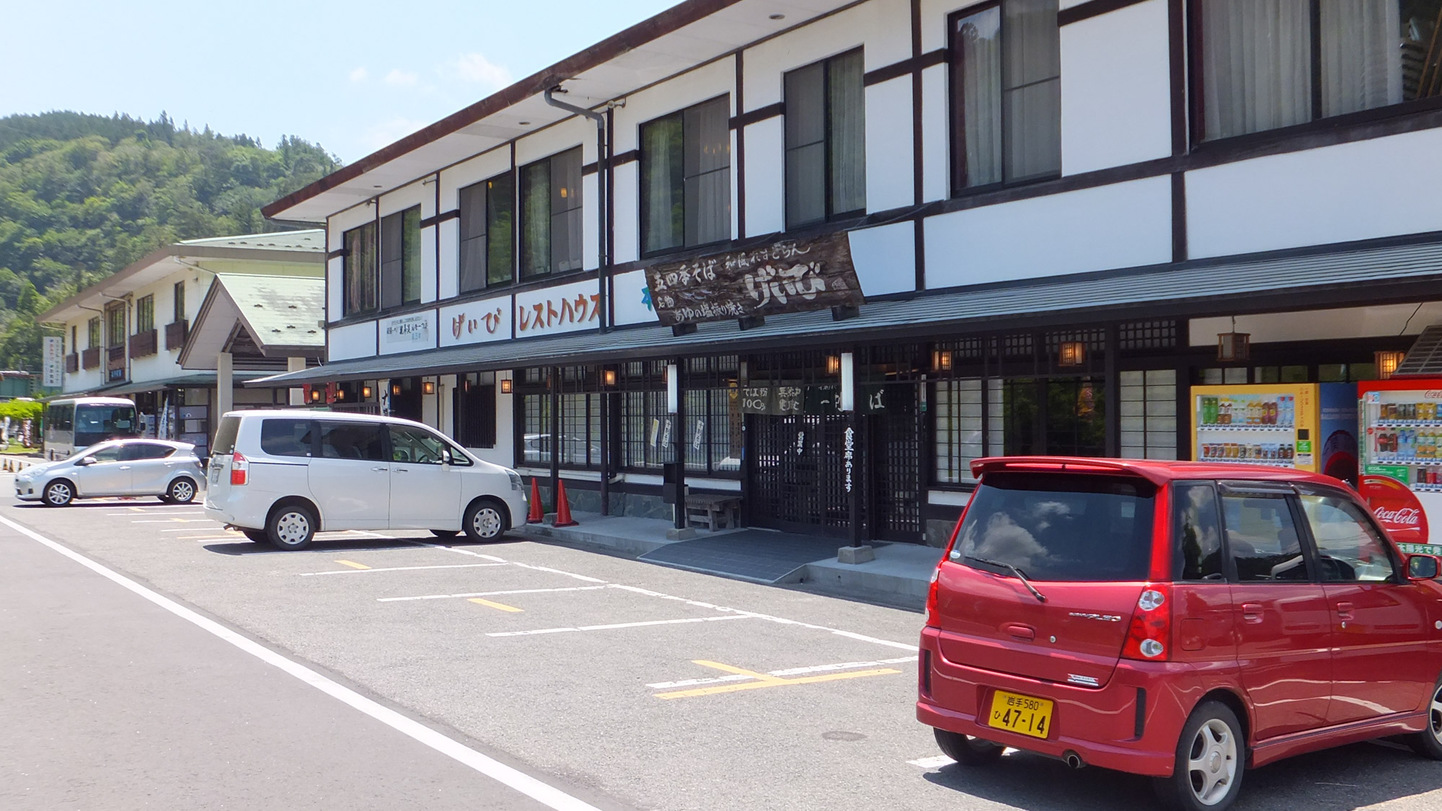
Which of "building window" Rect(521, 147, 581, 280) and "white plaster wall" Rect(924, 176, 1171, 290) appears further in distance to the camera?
"building window" Rect(521, 147, 581, 280)

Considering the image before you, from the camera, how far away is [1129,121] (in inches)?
477

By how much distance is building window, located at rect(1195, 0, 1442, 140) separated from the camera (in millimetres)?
10258

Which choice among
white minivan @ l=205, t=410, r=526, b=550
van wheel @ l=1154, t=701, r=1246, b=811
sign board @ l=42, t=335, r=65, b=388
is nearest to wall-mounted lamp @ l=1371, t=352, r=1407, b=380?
van wheel @ l=1154, t=701, r=1246, b=811

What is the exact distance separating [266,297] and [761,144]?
72.4 feet

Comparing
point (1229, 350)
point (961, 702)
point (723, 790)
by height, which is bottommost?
point (723, 790)

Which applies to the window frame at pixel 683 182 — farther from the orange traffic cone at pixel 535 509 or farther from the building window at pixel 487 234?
the orange traffic cone at pixel 535 509

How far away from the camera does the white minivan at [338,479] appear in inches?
633

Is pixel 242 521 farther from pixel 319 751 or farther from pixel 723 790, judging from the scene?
pixel 723 790

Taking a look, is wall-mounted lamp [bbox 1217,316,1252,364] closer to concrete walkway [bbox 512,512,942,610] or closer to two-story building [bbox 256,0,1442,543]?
two-story building [bbox 256,0,1442,543]

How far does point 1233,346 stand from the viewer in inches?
433

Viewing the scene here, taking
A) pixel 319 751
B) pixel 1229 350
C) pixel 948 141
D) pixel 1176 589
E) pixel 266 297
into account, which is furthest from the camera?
pixel 266 297

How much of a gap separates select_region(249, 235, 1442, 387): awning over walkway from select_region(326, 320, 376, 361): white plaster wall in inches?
422

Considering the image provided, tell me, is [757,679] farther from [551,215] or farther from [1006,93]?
[551,215]

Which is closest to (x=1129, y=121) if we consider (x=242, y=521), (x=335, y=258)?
(x=242, y=521)
